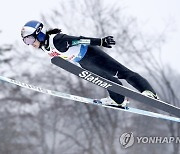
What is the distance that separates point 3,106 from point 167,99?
4.50m

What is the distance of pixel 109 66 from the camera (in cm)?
559

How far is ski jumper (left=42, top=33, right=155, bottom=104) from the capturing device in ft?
17.0

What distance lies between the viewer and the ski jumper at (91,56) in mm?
5188

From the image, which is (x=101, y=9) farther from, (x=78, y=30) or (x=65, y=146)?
(x=65, y=146)

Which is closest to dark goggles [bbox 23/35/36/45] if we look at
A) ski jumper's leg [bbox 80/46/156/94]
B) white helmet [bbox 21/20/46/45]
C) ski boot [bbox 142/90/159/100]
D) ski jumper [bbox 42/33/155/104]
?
white helmet [bbox 21/20/46/45]

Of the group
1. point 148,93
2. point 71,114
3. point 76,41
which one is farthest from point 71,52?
point 71,114

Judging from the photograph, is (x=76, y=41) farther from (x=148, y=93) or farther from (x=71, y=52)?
(x=148, y=93)

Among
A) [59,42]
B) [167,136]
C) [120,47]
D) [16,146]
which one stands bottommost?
[59,42]

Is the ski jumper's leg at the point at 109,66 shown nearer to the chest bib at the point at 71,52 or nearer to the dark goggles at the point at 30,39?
the chest bib at the point at 71,52

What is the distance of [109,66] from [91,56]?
0.25 m

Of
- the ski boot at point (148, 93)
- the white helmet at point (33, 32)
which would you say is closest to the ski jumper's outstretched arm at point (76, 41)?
the white helmet at point (33, 32)

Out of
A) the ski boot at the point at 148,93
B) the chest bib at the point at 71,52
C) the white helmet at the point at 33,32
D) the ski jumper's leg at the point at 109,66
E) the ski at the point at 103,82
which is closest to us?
the white helmet at the point at 33,32

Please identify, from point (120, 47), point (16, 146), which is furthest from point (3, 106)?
point (120, 47)

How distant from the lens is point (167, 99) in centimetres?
1324
